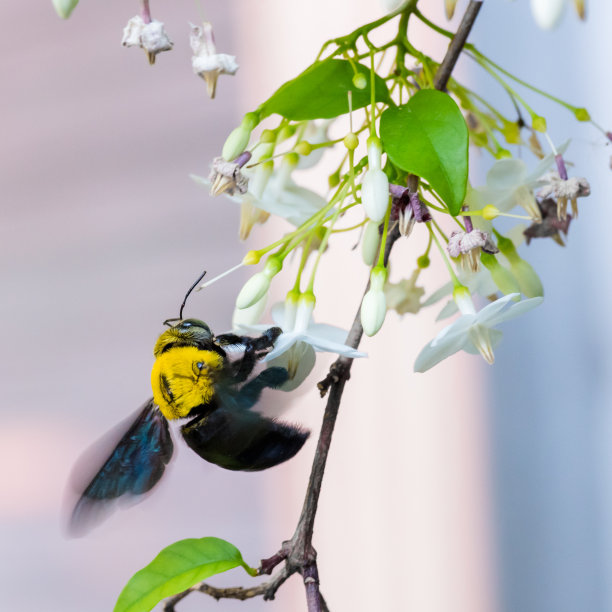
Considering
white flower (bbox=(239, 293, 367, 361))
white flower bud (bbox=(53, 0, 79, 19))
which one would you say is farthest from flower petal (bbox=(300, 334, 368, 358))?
white flower bud (bbox=(53, 0, 79, 19))

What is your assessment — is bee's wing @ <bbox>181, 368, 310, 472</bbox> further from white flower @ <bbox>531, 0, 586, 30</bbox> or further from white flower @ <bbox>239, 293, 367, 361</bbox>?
white flower @ <bbox>531, 0, 586, 30</bbox>

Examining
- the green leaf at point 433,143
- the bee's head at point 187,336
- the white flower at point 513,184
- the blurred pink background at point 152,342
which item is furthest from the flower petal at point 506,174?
the blurred pink background at point 152,342

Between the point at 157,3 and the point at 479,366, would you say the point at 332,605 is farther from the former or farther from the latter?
the point at 157,3

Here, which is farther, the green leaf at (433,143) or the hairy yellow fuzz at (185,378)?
the hairy yellow fuzz at (185,378)

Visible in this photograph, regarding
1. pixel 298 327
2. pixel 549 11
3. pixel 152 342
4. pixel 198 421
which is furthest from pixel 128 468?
pixel 152 342

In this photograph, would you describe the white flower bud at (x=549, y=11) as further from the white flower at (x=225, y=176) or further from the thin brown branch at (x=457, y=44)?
the white flower at (x=225, y=176)

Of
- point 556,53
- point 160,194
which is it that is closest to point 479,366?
point 556,53

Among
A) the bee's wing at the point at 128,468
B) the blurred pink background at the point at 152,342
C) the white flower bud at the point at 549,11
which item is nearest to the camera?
the white flower bud at the point at 549,11
